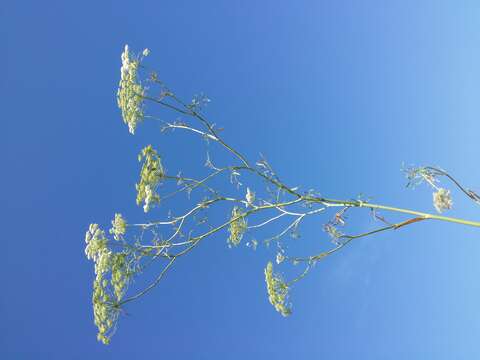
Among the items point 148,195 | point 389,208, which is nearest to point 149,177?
point 148,195

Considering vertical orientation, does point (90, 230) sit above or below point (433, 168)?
below

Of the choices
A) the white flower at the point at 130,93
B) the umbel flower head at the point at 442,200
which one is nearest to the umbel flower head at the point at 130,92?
the white flower at the point at 130,93

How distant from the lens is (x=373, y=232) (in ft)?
11.1

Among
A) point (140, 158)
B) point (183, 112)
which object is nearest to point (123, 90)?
point (183, 112)

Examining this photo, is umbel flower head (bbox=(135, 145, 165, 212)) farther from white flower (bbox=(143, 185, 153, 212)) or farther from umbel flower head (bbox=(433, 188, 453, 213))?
umbel flower head (bbox=(433, 188, 453, 213))

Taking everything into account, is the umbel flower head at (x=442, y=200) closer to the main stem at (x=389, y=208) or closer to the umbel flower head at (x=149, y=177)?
the main stem at (x=389, y=208)

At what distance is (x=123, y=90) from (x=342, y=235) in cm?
238

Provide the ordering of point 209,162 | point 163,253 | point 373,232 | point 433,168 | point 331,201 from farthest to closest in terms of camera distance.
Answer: point 209,162 < point 163,253 < point 433,168 < point 331,201 < point 373,232

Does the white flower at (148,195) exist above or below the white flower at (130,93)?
below

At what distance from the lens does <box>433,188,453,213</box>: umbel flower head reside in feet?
10.8

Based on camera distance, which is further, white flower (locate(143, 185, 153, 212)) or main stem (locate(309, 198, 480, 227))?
white flower (locate(143, 185, 153, 212))

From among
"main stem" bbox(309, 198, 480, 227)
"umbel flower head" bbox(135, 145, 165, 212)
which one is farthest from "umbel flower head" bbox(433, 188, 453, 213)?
"umbel flower head" bbox(135, 145, 165, 212)

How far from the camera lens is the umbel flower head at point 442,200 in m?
3.30

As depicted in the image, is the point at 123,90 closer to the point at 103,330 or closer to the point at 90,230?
the point at 90,230
